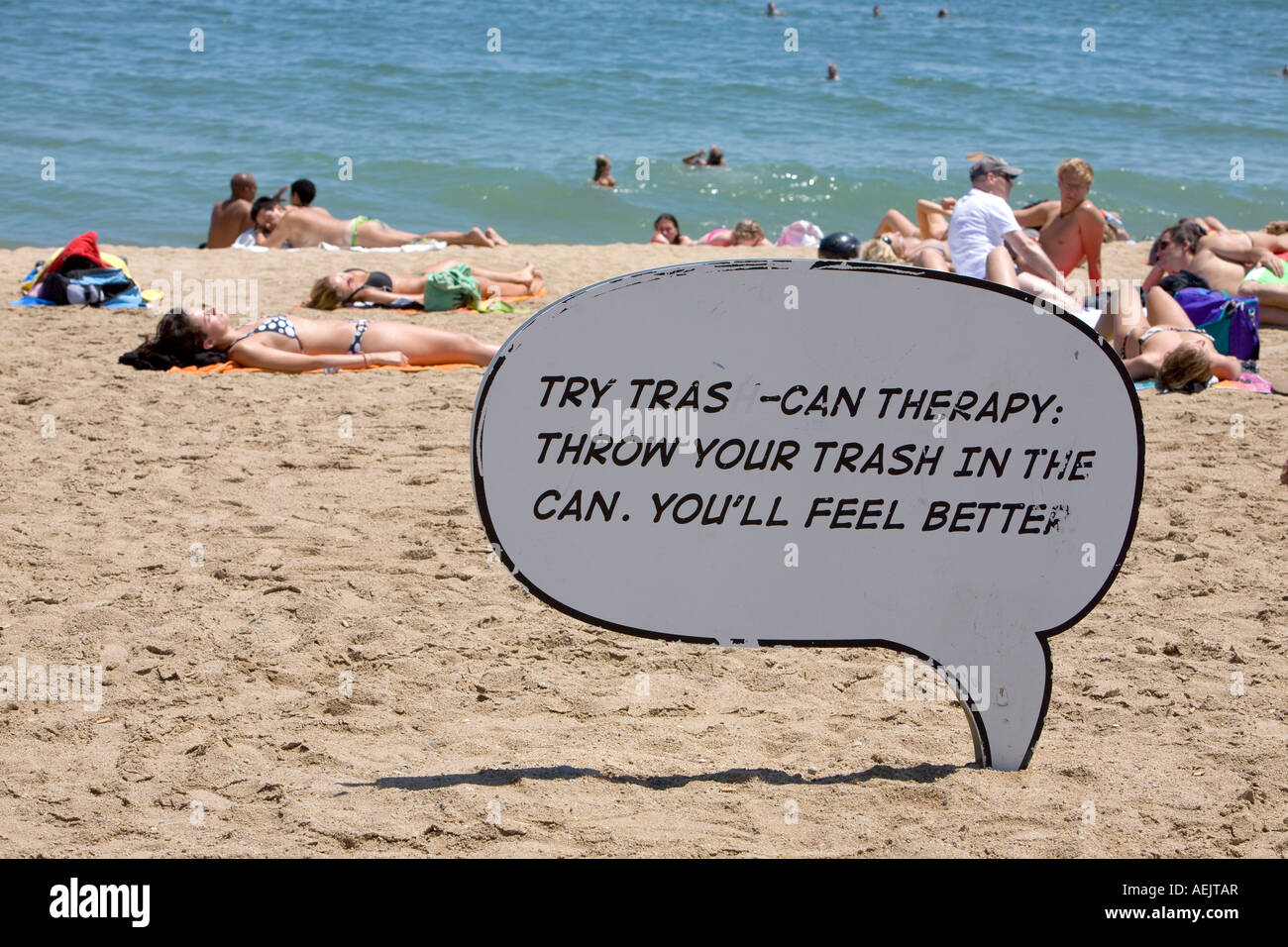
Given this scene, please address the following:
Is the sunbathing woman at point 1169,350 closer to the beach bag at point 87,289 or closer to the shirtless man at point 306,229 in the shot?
the beach bag at point 87,289

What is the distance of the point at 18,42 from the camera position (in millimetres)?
22891

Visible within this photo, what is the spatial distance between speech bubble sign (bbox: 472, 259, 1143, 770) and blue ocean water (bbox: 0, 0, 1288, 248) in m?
12.2

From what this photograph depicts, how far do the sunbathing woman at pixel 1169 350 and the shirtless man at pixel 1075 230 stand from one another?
0.63 metres

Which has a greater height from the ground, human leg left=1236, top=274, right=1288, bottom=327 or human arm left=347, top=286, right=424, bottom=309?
human leg left=1236, top=274, right=1288, bottom=327

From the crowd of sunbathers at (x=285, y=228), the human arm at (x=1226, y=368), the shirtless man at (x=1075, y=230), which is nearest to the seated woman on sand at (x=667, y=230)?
the crowd of sunbathers at (x=285, y=228)

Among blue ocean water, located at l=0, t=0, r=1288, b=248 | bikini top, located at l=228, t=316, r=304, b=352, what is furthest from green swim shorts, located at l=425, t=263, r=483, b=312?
blue ocean water, located at l=0, t=0, r=1288, b=248

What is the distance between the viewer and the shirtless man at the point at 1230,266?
7.71 m

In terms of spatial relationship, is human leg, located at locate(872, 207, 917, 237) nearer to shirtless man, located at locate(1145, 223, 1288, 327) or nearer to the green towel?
shirtless man, located at locate(1145, 223, 1288, 327)

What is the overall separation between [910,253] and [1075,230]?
66.5 inches

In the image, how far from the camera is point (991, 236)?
22.9ft

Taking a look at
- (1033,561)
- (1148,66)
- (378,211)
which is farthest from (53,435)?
(1148,66)

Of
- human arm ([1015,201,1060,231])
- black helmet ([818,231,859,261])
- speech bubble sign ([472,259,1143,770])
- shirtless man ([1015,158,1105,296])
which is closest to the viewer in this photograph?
speech bubble sign ([472,259,1143,770])

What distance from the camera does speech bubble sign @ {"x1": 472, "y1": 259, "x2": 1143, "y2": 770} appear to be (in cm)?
251

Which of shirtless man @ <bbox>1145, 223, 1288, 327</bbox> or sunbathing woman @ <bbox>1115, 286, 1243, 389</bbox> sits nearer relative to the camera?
sunbathing woman @ <bbox>1115, 286, 1243, 389</bbox>
